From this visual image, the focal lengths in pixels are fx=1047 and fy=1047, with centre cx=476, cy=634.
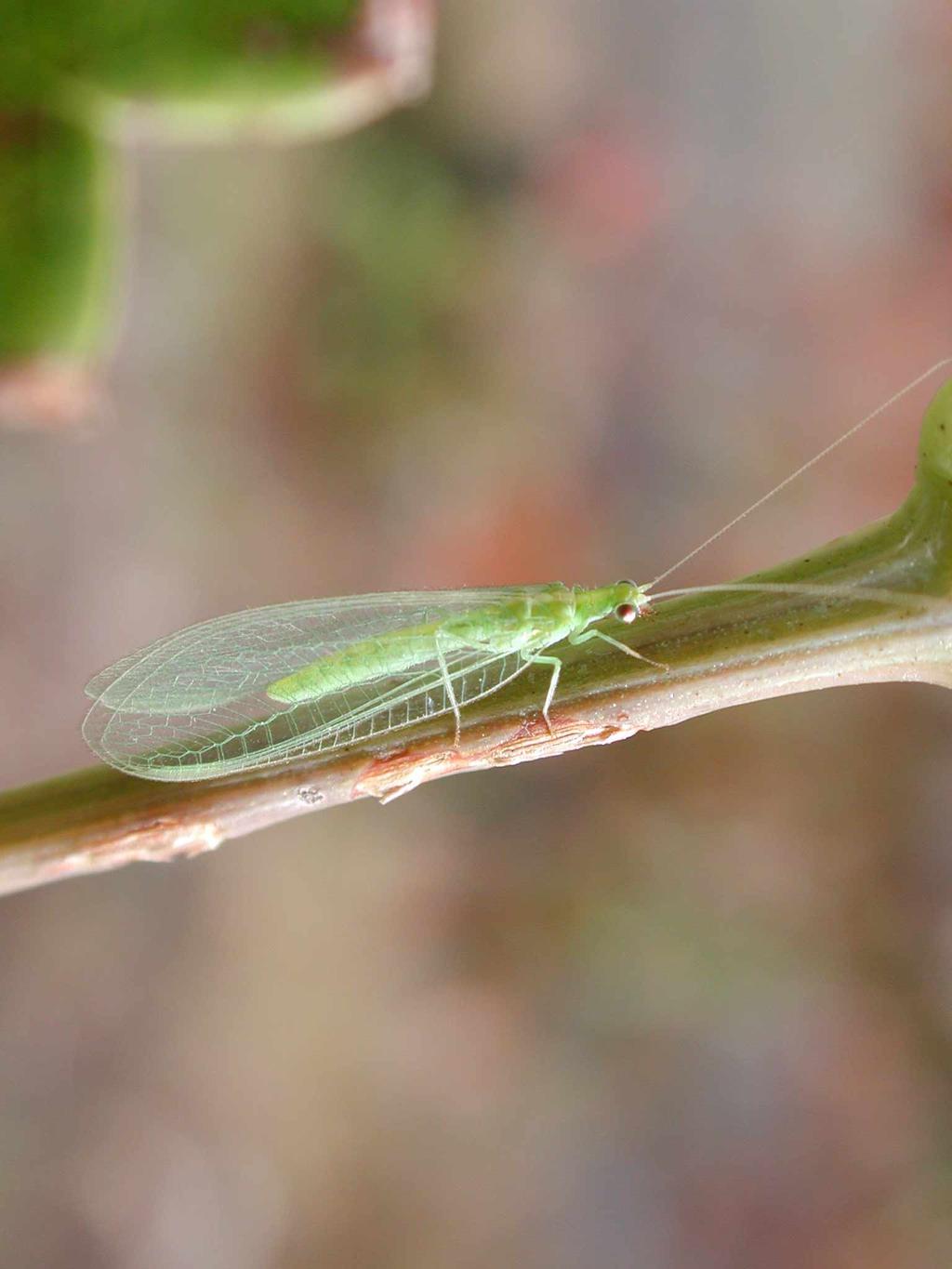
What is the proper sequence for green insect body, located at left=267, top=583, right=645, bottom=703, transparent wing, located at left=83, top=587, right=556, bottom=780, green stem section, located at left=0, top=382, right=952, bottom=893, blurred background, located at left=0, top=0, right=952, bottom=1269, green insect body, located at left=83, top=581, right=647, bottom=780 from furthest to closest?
blurred background, located at left=0, top=0, right=952, bottom=1269 < green insect body, located at left=267, top=583, right=645, bottom=703 < green insect body, located at left=83, top=581, right=647, bottom=780 < transparent wing, located at left=83, top=587, right=556, bottom=780 < green stem section, located at left=0, top=382, right=952, bottom=893

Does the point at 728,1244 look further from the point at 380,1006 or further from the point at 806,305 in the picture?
the point at 806,305

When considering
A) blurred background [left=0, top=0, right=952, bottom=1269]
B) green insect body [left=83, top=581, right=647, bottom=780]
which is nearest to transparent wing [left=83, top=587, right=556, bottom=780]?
green insect body [left=83, top=581, right=647, bottom=780]

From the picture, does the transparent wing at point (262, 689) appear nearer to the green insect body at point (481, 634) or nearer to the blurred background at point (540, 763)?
the green insect body at point (481, 634)

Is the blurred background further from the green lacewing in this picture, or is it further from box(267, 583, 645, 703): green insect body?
box(267, 583, 645, 703): green insect body

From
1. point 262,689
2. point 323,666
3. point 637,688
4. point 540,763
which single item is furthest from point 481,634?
point 540,763

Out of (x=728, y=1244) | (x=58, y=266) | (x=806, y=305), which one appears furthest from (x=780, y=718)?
(x=58, y=266)

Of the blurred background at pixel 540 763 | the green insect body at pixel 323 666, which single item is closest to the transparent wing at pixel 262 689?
the green insect body at pixel 323 666
